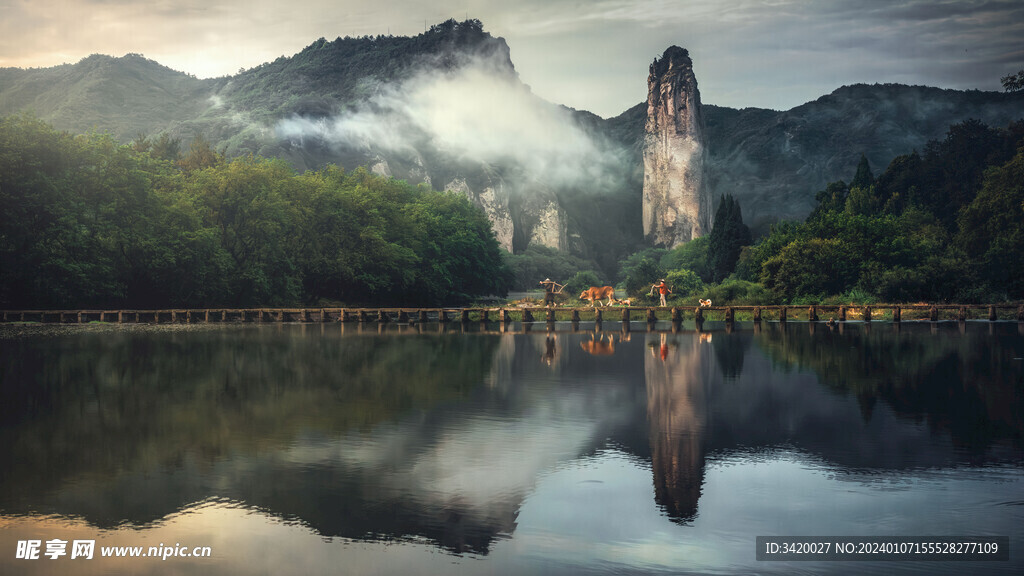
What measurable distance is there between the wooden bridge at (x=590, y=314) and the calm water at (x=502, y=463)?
2969 centimetres

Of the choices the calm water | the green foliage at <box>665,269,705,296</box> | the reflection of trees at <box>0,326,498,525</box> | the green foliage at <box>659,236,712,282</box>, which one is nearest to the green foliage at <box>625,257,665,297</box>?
the green foliage at <box>665,269,705,296</box>

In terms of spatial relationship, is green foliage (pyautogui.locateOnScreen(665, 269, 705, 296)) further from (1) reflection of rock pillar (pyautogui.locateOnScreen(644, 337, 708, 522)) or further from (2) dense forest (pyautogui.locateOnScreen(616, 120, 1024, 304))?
(1) reflection of rock pillar (pyautogui.locateOnScreen(644, 337, 708, 522))

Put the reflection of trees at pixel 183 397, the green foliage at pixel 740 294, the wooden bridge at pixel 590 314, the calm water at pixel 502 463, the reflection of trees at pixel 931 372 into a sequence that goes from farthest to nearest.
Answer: the green foliage at pixel 740 294 < the wooden bridge at pixel 590 314 < the reflection of trees at pixel 931 372 < the reflection of trees at pixel 183 397 < the calm water at pixel 502 463

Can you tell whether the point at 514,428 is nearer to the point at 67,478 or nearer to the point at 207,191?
the point at 67,478

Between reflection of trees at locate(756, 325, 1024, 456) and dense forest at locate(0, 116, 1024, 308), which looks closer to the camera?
reflection of trees at locate(756, 325, 1024, 456)

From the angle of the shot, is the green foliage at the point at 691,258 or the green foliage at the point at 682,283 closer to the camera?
the green foliage at the point at 682,283

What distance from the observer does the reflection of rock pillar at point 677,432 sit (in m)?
13.5

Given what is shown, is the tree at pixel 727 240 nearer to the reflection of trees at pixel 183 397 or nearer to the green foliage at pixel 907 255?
the green foliage at pixel 907 255

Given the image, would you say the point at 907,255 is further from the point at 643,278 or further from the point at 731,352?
the point at 731,352

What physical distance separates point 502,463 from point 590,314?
58.5 metres

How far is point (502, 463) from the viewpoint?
1561cm

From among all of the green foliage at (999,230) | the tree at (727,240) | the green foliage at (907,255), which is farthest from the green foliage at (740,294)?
the tree at (727,240)

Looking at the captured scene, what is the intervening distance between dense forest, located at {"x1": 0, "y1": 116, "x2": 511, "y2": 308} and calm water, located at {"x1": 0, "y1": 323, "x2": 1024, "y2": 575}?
105 ft

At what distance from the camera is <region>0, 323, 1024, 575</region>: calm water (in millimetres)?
11086
